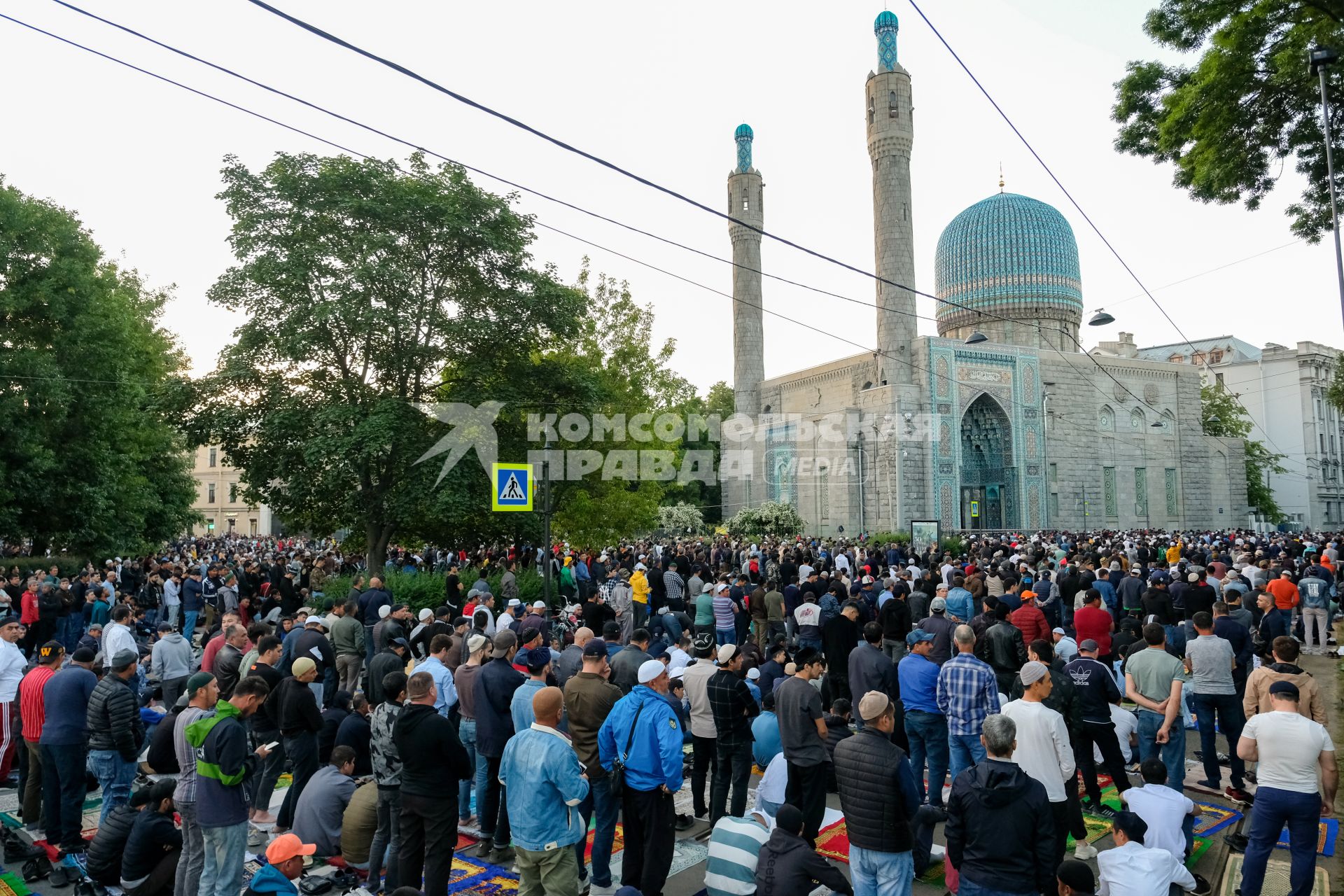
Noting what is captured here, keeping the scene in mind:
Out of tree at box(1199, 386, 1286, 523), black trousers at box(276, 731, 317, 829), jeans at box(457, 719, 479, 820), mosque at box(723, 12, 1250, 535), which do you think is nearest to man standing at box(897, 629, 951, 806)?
jeans at box(457, 719, 479, 820)

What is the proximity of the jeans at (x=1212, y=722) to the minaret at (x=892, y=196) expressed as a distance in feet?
108

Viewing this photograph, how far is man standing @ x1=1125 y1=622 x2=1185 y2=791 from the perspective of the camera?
654 cm

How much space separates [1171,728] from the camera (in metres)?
6.48

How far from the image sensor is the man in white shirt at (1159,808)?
482 cm

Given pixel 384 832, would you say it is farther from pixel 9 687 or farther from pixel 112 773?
pixel 9 687

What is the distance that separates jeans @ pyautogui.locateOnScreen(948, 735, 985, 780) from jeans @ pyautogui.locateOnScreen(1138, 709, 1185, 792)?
1.56m

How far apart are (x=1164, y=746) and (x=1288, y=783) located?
1.97 metres

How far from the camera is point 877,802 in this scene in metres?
4.36

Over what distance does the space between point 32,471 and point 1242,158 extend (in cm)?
2555

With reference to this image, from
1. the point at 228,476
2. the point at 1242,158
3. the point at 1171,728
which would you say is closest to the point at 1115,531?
the point at 1242,158

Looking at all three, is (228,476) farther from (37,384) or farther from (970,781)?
(970,781)

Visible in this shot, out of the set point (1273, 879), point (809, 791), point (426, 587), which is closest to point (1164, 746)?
point (1273, 879)

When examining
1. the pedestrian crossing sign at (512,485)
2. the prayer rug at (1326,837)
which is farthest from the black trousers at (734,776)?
the pedestrian crossing sign at (512,485)

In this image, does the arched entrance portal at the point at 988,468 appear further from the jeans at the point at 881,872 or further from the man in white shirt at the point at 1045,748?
the jeans at the point at 881,872
